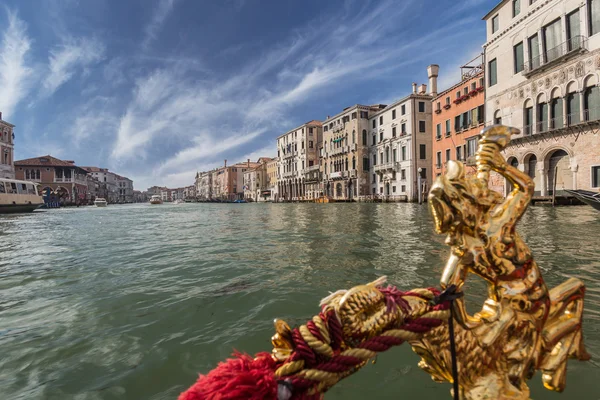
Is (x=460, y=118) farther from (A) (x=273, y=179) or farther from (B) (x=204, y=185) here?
(B) (x=204, y=185)

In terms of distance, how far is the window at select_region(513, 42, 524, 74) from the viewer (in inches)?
672

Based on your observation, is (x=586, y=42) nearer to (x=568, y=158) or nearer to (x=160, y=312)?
(x=568, y=158)

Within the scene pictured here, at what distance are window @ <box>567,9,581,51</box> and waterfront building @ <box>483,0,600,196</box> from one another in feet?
0.12

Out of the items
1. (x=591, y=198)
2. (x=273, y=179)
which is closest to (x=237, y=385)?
(x=591, y=198)

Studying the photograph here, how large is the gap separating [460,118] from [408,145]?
26.3ft

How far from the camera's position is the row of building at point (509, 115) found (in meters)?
13.8

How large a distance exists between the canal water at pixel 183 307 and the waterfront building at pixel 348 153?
109 ft

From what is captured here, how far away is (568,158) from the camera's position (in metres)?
15.1

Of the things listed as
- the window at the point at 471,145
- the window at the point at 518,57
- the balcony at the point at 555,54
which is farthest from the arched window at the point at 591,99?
the window at the point at 471,145

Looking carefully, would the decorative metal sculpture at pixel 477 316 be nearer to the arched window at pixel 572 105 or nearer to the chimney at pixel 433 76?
the arched window at pixel 572 105

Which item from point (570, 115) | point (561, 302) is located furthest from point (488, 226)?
point (570, 115)

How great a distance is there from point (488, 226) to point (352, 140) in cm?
3952

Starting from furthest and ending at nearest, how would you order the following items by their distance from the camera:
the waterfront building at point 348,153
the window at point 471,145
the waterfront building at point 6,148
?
the waterfront building at point 348,153 < the waterfront building at point 6,148 < the window at point 471,145

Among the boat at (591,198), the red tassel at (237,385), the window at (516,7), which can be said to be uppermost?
the window at (516,7)
